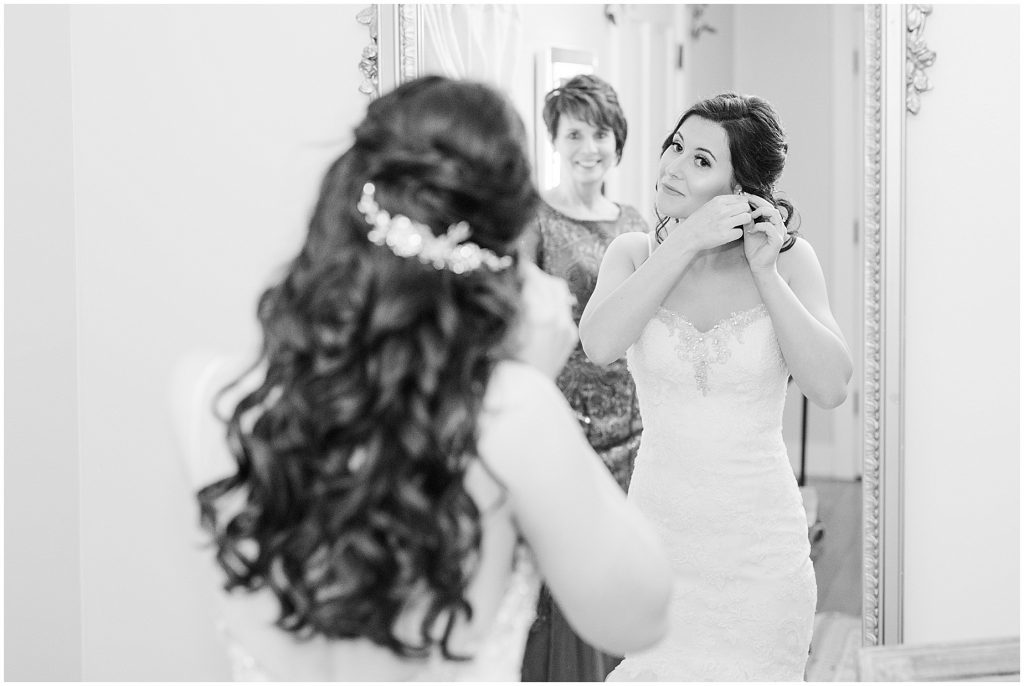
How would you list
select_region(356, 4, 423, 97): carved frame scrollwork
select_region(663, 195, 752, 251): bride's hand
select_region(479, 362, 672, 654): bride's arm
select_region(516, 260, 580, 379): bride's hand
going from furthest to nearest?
select_region(356, 4, 423, 97): carved frame scrollwork, select_region(663, 195, 752, 251): bride's hand, select_region(516, 260, 580, 379): bride's hand, select_region(479, 362, 672, 654): bride's arm

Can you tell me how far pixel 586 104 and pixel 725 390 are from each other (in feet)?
2.05

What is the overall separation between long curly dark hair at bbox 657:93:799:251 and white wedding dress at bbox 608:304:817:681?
8.8 inches

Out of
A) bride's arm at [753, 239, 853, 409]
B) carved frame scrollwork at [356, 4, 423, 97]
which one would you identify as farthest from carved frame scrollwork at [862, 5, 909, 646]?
carved frame scrollwork at [356, 4, 423, 97]

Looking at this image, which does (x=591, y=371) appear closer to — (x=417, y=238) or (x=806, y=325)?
(x=806, y=325)

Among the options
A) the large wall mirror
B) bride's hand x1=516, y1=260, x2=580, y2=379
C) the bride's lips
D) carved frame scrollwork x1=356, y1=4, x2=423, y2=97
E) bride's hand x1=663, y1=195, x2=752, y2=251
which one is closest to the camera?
bride's hand x1=516, y1=260, x2=580, y2=379

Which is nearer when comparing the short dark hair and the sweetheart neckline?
the sweetheart neckline

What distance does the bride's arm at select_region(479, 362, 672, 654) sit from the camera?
859 mm

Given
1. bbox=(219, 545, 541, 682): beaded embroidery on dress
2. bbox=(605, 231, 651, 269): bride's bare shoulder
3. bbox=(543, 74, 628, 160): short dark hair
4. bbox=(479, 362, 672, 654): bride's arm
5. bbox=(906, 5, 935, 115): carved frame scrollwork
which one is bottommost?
bbox=(219, 545, 541, 682): beaded embroidery on dress

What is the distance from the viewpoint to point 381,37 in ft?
6.57

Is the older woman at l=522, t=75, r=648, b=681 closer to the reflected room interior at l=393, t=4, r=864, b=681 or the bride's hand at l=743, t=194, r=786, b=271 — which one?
the reflected room interior at l=393, t=4, r=864, b=681

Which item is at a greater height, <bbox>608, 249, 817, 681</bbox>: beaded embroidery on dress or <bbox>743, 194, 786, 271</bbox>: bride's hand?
<bbox>743, 194, 786, 271</bbox>: bride's hand

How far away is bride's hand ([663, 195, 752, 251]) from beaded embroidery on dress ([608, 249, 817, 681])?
5.7 inches

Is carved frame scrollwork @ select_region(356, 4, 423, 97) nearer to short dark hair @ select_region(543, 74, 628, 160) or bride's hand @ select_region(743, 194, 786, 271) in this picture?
short dark hair @ select_region(543, 74, 628, 160)

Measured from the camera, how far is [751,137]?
1.67m
